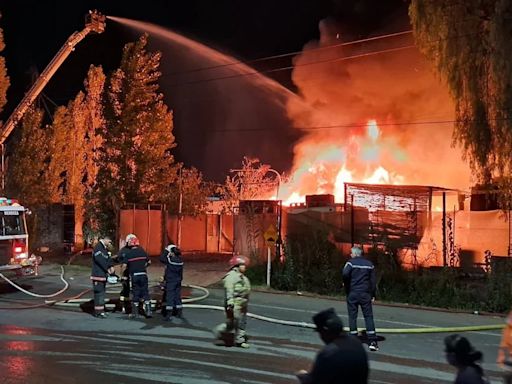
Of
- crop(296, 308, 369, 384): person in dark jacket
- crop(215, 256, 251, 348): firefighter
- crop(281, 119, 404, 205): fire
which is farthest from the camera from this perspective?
crop(281, 119, 404, 205): fire

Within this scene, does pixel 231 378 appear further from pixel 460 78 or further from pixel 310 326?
pixel 460 78

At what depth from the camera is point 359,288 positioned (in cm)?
888

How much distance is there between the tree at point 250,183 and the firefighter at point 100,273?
3993 cm

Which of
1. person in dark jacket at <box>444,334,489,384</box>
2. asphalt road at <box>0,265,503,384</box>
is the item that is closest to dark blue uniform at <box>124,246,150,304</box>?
asphalt road at <box>0,265,503,384</box>

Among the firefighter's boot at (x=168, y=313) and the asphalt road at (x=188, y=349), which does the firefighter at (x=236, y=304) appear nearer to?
the asphalt road at (x=188, y=349)

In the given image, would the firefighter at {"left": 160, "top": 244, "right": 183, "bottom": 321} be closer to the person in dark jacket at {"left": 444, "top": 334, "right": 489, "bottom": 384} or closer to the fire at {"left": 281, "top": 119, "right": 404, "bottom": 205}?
the person in dark jacket at {"left": 444, "top": 334, "right": 489, "bottom": 384}

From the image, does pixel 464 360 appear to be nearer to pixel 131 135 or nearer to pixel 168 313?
pixel 168 313

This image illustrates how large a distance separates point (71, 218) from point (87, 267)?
39.0 feet

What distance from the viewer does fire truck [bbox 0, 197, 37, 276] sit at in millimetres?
14234

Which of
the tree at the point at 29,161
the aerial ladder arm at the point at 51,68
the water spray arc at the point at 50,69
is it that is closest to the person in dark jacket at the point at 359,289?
the water spray arc at the point at 50,69

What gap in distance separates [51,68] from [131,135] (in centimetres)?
637

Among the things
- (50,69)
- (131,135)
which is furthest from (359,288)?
(50,69)

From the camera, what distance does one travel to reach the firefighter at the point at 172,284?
10.9 meters

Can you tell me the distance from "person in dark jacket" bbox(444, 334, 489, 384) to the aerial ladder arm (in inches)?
1135
